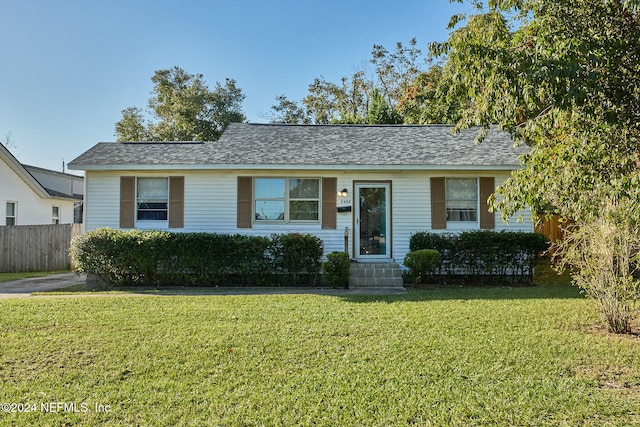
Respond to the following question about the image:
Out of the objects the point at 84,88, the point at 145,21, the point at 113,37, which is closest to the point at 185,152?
the point at 145,21

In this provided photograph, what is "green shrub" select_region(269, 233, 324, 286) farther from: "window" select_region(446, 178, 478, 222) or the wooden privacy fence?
the wooden privacy fence

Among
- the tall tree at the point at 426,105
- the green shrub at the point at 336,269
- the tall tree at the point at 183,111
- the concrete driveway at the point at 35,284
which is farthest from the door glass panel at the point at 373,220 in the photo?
the tall tree at the point at 183,111

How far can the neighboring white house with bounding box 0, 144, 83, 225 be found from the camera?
17.0m

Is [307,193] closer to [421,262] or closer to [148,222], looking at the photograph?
[421,262]

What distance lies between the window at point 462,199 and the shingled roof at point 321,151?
2.19 feet

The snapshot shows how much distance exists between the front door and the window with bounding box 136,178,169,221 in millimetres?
5492

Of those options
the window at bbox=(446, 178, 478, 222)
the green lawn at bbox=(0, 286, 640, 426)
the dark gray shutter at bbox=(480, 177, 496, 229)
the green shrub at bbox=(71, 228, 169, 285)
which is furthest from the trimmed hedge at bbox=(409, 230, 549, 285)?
the green shrub at bbox=(71, 228, 169, 285)

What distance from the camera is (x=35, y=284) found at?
11.0 m

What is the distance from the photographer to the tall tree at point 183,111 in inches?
1086

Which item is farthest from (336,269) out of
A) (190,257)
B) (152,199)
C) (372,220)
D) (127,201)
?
(127,201)

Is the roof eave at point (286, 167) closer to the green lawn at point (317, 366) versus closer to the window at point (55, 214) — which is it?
the green lawn at point (317, 366)

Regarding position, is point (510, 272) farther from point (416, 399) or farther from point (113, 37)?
point (113, 37)

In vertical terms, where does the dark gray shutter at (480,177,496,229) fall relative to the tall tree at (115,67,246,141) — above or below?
below

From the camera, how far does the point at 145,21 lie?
12.4 m
